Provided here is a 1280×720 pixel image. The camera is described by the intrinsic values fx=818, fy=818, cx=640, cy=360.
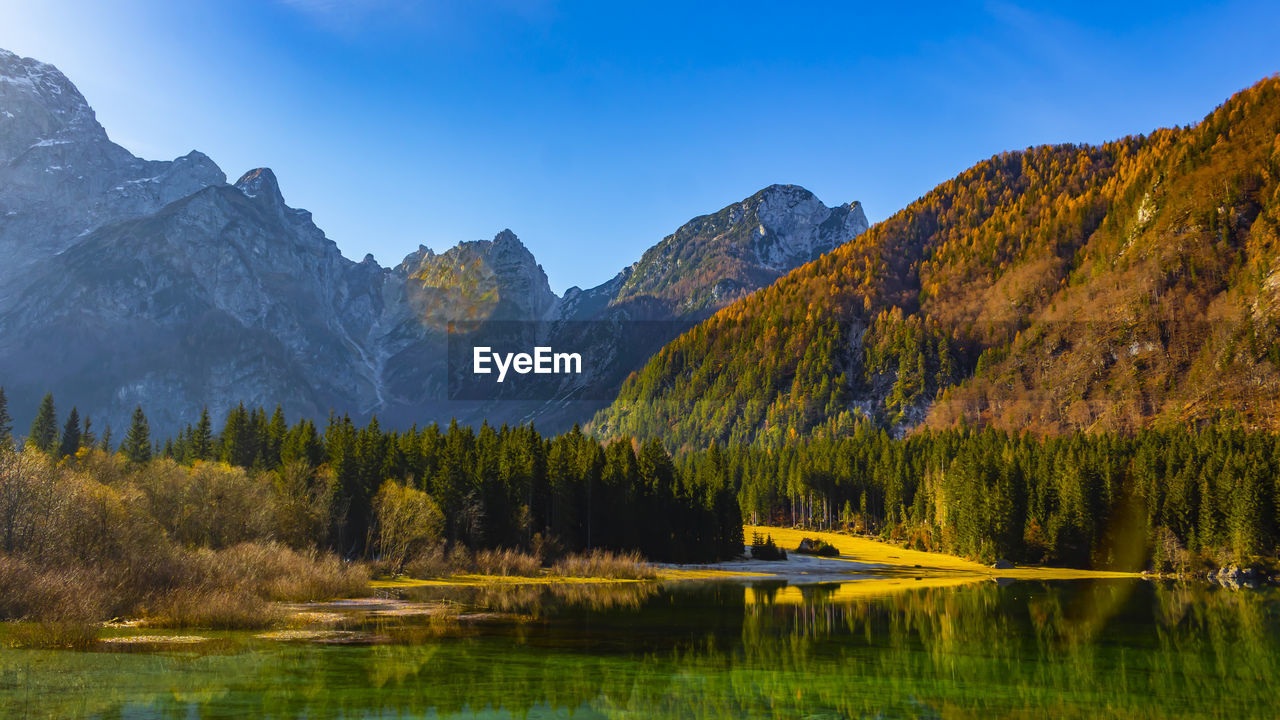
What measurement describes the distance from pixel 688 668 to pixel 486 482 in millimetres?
63107

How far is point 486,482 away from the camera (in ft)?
295

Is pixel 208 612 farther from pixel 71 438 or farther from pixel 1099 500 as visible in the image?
pixel 1099 500

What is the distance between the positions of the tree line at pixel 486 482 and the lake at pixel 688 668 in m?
37.4

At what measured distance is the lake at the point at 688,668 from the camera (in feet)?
73.0

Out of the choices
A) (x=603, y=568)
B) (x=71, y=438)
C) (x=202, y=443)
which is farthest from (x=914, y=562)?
(x=71, y=438)

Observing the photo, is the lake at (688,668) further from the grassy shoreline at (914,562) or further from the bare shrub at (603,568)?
the grassy shoreline at (914,562)

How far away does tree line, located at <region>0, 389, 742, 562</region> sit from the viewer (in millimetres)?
85562

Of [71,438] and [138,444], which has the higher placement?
[71,438]

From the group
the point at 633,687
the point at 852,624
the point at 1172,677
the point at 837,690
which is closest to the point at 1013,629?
the point at 852,624

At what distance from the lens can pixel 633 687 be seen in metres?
25.8

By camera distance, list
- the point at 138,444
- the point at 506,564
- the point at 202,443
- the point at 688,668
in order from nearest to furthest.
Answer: the point at 688,668, the point at 506,564, the point at 202,443, the point at 138,444

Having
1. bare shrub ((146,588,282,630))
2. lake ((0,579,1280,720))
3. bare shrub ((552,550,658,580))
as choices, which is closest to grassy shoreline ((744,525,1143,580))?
bare shrub ((552,550,658,580))

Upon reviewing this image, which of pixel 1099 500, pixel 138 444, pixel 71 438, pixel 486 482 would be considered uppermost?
pixel 71 438

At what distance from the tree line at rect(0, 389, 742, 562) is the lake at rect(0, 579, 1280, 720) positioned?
3737 centimetres
